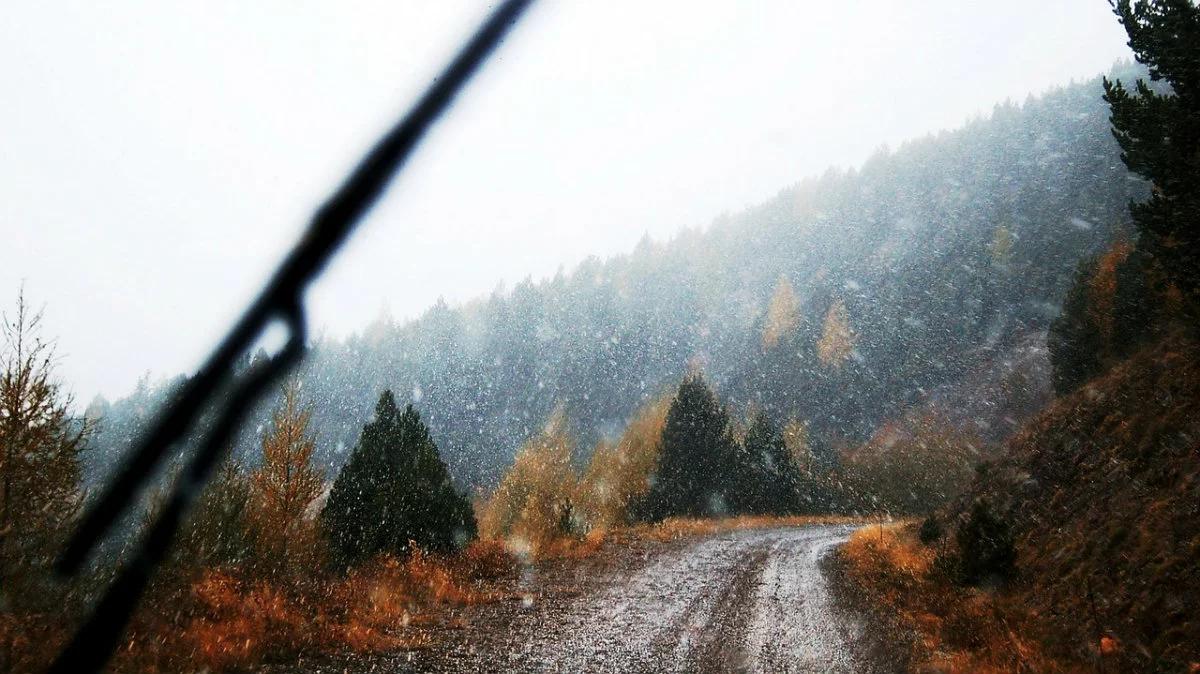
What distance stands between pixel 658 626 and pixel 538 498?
16843 mm

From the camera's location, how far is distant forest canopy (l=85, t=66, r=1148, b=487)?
87.6m

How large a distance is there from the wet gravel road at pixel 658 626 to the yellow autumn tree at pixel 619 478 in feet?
56.4

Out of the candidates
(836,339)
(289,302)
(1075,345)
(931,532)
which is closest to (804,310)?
(836,339)

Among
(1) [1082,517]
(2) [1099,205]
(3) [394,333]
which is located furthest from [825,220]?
(1) [1082,517]

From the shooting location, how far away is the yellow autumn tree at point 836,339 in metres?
91.8

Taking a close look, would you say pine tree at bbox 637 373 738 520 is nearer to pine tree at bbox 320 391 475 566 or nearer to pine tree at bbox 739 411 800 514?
pine tree at bbox 739 411 800 514

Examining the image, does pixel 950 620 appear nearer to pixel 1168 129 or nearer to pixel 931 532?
pixel 1168 129

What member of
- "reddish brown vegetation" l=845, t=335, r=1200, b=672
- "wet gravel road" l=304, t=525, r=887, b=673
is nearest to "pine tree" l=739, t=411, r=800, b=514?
"reddish brown vegetation" l=845, t=335, r=1200, b=672

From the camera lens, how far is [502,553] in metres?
15.0

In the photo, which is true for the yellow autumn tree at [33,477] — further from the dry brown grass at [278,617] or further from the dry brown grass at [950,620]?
the dry brown grass at [950,620]

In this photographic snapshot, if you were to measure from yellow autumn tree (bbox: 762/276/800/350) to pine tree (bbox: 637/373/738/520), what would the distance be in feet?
233

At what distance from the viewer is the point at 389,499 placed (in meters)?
17.6

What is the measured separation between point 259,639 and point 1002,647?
360 inches

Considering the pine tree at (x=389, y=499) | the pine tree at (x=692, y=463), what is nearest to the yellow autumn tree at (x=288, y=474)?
the pine tree at (x=389, y=499)
